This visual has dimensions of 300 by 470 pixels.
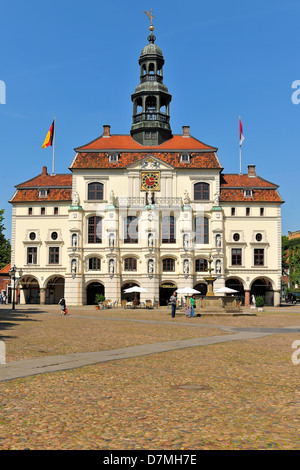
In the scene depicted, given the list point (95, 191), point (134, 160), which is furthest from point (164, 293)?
point (134, 160)

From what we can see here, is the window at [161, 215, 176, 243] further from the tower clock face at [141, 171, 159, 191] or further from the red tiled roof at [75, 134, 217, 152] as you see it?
the red tiled roof at [75, 134, 217, 152]

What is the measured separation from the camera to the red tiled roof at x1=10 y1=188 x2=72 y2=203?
63188 mm

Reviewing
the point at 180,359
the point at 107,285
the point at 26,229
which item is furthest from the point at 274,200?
the point at 180,359

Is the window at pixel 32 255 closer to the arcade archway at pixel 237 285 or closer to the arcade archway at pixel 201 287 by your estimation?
the arcade archway at pixel 201 287

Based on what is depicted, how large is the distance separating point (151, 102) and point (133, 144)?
289 inches

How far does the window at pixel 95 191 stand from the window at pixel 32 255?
10253 millimetres

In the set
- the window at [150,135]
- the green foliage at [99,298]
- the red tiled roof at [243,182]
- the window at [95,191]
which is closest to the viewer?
the green foliage at [99,298]

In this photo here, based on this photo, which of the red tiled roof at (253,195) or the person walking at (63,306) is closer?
the person walking at (63,306)

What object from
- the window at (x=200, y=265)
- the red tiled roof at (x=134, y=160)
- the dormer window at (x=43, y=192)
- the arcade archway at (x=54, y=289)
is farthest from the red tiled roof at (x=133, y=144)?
the arcade archway at (x=54, y=289)

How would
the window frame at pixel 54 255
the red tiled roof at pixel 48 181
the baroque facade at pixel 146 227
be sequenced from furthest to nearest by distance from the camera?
the red tiled roof at pixel 48 181 < the window frame at pixel 54 255 < the baroque facade at pixel 146 227

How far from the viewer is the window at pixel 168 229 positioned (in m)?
60.7

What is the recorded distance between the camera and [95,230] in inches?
2422

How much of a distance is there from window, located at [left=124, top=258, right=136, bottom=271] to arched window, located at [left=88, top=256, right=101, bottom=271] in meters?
3.50

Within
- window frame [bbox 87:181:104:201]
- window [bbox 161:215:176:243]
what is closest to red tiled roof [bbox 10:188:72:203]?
window frame [bbox 87:181:104:201]
